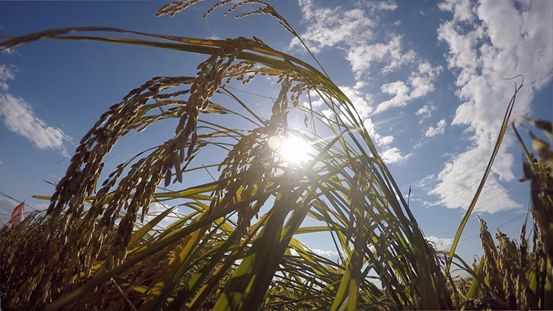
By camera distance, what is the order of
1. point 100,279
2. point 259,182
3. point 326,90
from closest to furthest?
point 100,279, point 259,182, point 326,90

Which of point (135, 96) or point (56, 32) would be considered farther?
point (135, 96)

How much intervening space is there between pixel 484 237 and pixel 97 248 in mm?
1286

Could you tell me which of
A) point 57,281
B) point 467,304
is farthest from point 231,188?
point 467,304

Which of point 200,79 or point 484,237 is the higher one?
point 200,79

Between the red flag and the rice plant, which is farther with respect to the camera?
the red flag

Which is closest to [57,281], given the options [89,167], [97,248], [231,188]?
[97,248]

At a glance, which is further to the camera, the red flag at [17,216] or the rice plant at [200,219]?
the red flag at [17,216]

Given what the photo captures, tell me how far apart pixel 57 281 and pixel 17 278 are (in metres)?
2.74

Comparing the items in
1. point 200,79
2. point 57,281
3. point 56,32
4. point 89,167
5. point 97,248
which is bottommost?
point 57,281

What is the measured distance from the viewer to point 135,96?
2.94 ft

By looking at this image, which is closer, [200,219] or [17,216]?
[200,219]

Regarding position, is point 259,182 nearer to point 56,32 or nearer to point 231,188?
point 231,188

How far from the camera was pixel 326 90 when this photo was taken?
138 cm

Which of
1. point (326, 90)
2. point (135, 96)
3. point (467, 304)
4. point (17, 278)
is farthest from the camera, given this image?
point (17, 278)
